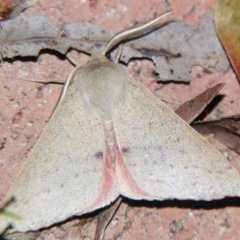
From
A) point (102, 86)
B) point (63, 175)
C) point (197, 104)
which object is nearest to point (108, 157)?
point (63, 175)

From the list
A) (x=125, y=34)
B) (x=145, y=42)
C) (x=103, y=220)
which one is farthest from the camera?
(x=145, y=42)

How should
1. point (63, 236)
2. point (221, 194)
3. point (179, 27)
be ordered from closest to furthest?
1. point (221, 194)
2. point (63, 236)
3. point (179, 27)

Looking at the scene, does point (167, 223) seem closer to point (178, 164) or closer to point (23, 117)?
point (178, 164)

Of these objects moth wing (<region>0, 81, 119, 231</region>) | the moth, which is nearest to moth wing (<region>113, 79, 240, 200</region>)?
the moth

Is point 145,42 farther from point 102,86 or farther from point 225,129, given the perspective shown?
point 225,129

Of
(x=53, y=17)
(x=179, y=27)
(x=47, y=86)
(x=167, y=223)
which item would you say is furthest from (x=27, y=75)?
(x=167, y=223)

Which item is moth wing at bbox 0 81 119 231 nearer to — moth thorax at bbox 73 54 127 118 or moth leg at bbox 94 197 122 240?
moth thorax at bbox 73 54 127 118
